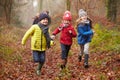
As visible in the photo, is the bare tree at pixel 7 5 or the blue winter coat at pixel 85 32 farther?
the bare tree at pixel 7 5

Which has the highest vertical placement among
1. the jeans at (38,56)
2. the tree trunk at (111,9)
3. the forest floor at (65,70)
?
the tree trunk at (111,9)

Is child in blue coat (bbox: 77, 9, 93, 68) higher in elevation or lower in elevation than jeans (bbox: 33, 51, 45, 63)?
higher

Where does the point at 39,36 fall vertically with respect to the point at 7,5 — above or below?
below

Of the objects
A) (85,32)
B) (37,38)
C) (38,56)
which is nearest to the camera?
(37,38)

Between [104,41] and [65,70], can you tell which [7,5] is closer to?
[104,41]

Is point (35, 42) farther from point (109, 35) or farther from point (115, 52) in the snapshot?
point (109, 35)

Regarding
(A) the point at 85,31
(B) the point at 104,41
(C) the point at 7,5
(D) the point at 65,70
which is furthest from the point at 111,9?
(D) the point at 65,70

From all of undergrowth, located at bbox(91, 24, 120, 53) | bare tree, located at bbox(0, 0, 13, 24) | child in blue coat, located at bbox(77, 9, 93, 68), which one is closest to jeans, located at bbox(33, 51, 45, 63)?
child in blue coat, located at bbox(77, 9, 93, 68)

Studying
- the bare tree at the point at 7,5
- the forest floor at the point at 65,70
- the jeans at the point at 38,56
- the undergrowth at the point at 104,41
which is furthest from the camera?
the bare tree at the point at 7,5

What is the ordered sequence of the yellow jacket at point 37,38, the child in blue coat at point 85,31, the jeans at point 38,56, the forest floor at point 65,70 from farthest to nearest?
the child in blue coat at point 85,31 → the jeans at point 38,56 → the yellow jacket at point 37,38 → the forest floor at point 65,70

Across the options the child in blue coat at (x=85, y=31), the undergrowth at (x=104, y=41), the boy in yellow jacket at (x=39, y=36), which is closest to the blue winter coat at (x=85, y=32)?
the child in blue coat at (x=85, y=31)

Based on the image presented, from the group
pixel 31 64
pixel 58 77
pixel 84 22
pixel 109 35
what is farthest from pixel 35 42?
pixel 109 35

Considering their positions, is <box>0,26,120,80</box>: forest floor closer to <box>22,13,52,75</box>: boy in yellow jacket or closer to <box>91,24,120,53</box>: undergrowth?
<box>91,24,120,53</box>: undergrowth

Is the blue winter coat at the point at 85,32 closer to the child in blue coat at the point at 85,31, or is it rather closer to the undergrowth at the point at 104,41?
the child in blue coat at the point at 85,31
